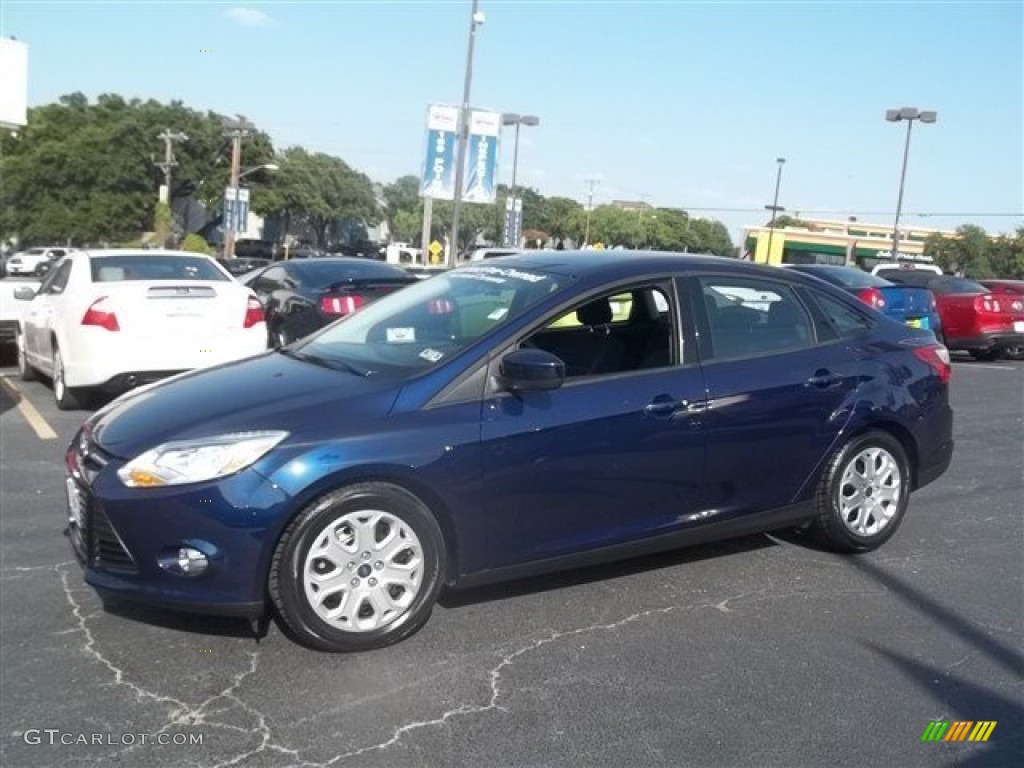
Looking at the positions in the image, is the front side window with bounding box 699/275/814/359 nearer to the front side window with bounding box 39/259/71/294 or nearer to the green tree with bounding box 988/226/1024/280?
the front side window with bounding box 39/259/71/294

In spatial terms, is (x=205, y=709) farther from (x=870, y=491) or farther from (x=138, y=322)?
(x=138, y=322)

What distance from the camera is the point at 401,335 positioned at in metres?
4.59

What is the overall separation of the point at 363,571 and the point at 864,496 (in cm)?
273

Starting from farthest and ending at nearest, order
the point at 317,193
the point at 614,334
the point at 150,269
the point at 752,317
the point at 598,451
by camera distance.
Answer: the point at 317,193 < the point at 150,269 < the point at 752,317 < the point at 614,334 < the point at 598,451

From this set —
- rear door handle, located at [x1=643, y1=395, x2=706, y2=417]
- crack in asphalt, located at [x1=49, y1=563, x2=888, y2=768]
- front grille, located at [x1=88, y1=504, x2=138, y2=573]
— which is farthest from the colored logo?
front grille, located at [x1=88, y1=504, x2=138, y2=573]

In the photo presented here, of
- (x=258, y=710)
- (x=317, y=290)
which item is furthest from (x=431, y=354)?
(x=317, y=290)

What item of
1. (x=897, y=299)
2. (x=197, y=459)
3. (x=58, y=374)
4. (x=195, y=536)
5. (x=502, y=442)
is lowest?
(x=58, y=374)

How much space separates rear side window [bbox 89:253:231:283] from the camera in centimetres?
902

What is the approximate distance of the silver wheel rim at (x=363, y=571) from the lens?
3707 mm

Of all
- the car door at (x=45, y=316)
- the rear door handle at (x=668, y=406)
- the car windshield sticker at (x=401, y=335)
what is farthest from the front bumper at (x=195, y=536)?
the car door at (x=45, y=316)

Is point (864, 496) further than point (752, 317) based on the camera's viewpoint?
Yes

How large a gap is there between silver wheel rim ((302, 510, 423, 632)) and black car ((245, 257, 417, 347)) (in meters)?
6.67

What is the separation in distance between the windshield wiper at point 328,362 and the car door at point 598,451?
0.60 m

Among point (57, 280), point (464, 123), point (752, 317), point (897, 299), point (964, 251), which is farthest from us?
point (964, 251)
